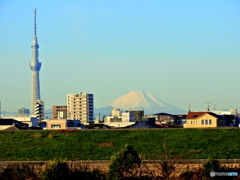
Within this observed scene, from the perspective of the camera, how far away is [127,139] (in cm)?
5097

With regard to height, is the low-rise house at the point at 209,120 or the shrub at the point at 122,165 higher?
the low-rise house at the point at 209,120

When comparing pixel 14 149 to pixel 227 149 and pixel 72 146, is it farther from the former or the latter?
pixel 227 149

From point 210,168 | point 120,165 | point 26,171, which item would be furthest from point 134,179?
point 26,171

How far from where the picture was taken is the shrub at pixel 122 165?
32.7 metres

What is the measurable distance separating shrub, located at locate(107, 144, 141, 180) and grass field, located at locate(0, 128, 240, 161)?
33.4ft

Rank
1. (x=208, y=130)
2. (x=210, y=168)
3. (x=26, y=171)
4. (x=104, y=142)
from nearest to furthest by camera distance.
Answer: (x=210, y=168)
(x=26, y=171)
(x=104, y=142)
(x=208, y=130)

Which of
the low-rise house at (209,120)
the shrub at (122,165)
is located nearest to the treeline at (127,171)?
the shrub at (122,165)

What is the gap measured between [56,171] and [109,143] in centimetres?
1722

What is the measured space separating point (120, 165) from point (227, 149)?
16440 mm

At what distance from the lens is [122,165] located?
108 feet

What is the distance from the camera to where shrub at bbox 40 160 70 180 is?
1282 inches

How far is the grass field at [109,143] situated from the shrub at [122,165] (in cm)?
1017

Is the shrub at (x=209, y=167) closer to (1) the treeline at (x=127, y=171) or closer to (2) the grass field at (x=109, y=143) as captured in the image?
(1) the treeline at (x=127, y=171)

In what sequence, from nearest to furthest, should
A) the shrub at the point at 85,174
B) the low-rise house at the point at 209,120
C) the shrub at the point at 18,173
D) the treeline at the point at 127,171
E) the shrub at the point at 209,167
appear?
the shrub at the point at 209,167 < the treeline at the point at 127,171 < the shrub at the point at 85,174 < the shrub at the point at 18,173 < the low-rise house at the point at 209,120
